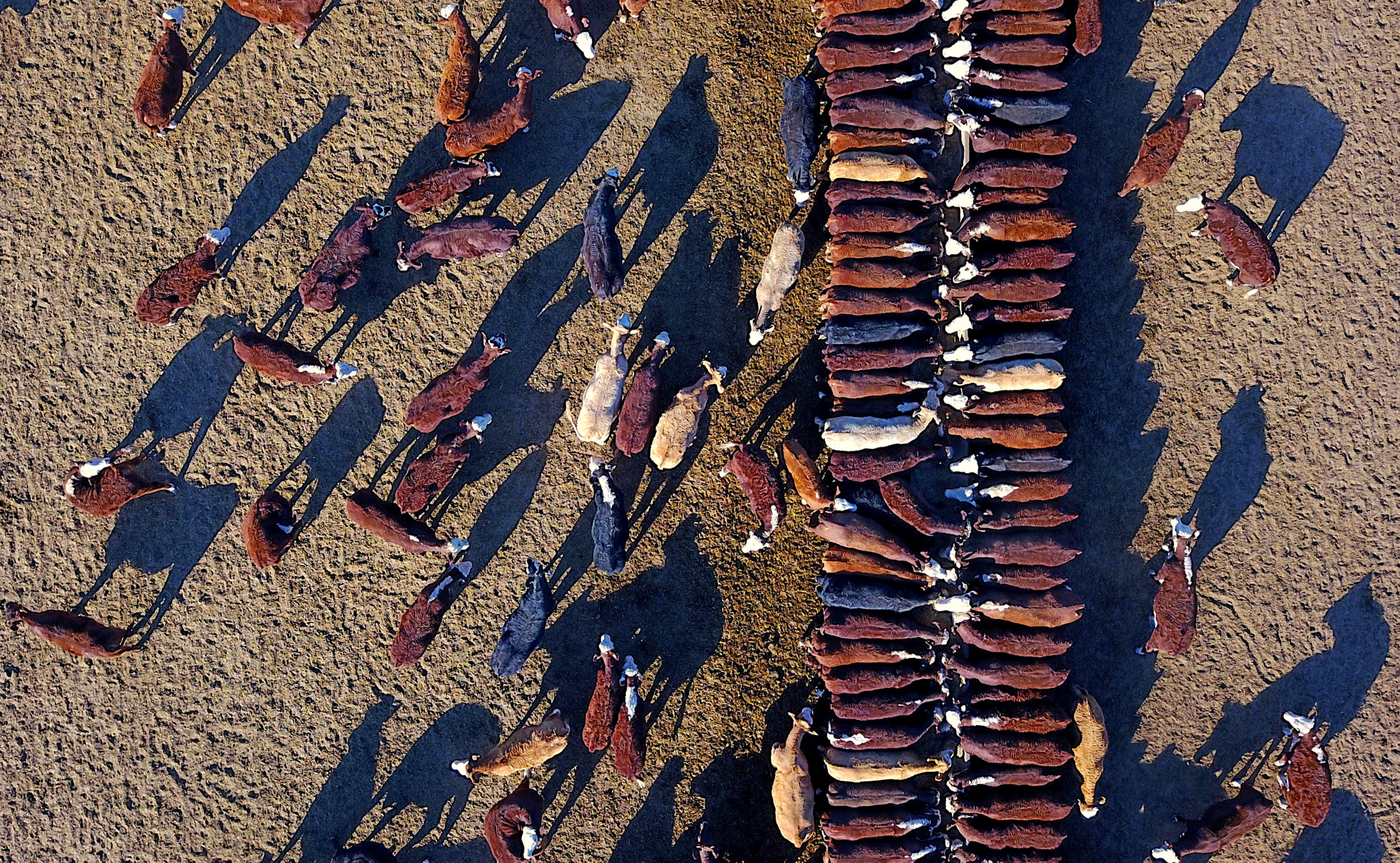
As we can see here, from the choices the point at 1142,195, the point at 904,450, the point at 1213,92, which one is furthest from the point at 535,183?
the point at 1213,92

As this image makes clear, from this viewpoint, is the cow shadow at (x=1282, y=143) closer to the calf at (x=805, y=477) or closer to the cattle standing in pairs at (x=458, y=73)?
the calf at (x=805, y=477)

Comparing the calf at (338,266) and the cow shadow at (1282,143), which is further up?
the cow shadow at (1282,143)

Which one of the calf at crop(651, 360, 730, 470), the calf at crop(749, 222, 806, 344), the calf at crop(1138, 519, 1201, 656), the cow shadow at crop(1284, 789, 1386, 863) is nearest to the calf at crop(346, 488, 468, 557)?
the calf at crop(651, 360, 730, 470)

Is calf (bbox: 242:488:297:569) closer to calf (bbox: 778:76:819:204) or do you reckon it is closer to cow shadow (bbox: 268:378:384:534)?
cow shadow (bbox: 268:378:384:534)

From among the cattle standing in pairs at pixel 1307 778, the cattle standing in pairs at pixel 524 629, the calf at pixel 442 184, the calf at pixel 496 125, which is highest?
the calf at pixel 496 125

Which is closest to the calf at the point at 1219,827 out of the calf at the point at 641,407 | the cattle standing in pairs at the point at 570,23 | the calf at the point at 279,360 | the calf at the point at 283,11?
the calf at the point at 641,407

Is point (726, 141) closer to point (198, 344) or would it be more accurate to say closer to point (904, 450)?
point (904, 450)

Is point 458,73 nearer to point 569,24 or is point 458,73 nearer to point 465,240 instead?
point 569,24
